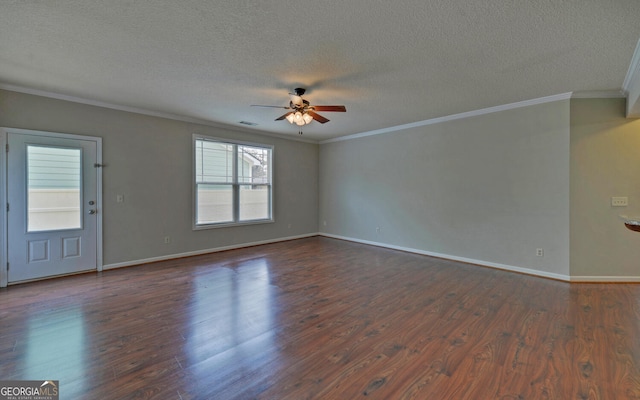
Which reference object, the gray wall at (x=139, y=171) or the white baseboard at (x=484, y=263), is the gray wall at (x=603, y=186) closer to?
the white baseboard at (x=484, y=263)

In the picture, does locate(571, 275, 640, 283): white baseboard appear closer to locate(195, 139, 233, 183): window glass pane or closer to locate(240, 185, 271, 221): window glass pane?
locate(240, 185, 271, 221): window glass pane

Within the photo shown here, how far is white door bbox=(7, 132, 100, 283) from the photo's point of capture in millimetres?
3768

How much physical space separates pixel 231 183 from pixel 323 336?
4410 mm

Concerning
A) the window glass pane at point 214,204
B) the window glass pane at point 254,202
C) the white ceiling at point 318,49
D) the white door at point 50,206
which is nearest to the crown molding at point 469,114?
the white ceiling at point 318,49

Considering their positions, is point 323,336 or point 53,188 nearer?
point 323,336

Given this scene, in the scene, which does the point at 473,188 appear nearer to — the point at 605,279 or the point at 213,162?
the point at 605,279

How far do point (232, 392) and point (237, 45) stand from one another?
2.86m

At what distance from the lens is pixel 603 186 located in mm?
3893

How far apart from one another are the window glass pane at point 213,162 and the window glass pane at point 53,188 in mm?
1863

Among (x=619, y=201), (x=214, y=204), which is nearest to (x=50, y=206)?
(x=214, y=204)

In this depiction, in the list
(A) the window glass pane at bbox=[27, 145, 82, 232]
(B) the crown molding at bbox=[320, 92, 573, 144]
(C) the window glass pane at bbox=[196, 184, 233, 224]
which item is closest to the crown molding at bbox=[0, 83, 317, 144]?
(A) the window glass pane at bbox=[27, 145, 82, 232]

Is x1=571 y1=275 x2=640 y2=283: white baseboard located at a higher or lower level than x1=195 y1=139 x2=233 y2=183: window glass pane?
lower

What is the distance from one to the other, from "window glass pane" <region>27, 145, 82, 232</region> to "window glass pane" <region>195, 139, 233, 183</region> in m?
1.86

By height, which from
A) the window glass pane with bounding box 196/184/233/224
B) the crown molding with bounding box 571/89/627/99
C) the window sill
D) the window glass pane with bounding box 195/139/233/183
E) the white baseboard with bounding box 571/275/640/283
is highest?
the crown molding with bounding box 571/89/627/99
